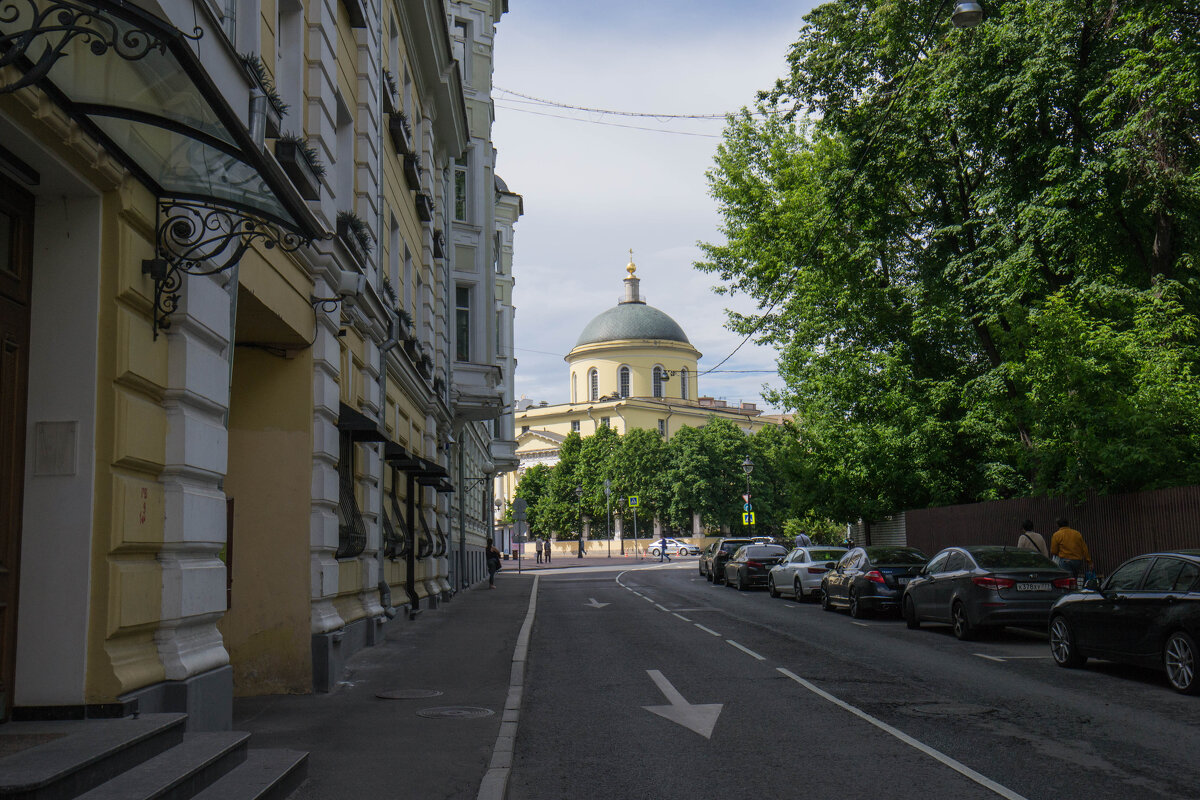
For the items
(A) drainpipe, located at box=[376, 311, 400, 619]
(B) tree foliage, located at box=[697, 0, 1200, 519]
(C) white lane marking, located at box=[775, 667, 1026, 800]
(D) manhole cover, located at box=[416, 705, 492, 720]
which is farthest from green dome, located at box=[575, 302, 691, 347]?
(D) manhole cover, located at box=[416, 705, 492, 720]

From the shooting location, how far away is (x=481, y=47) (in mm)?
31125

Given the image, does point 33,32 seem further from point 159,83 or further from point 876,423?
point 876,423

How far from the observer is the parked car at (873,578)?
2125 centimetres

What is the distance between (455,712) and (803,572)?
1879cm

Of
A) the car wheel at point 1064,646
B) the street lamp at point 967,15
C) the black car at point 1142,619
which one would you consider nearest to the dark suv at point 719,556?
the street lamp at point 967,15

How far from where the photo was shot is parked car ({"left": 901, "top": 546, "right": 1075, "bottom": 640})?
15.8 m

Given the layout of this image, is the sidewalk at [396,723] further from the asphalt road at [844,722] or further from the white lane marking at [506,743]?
the asphalt road at [844,722]

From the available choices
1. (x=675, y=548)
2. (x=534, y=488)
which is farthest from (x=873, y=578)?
(x=534, y=488)

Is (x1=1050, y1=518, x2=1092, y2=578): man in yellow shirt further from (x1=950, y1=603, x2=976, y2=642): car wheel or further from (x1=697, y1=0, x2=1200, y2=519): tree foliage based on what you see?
(x1=950, y1=603, x2=976, y2=642): car wheel

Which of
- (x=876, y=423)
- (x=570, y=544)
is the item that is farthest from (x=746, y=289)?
(x=570, y=544)

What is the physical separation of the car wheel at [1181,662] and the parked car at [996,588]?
4.82 meters

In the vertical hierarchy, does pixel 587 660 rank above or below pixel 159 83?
below

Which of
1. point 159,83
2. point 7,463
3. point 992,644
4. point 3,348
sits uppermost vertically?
point 159,83

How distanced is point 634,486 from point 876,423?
59471mm
